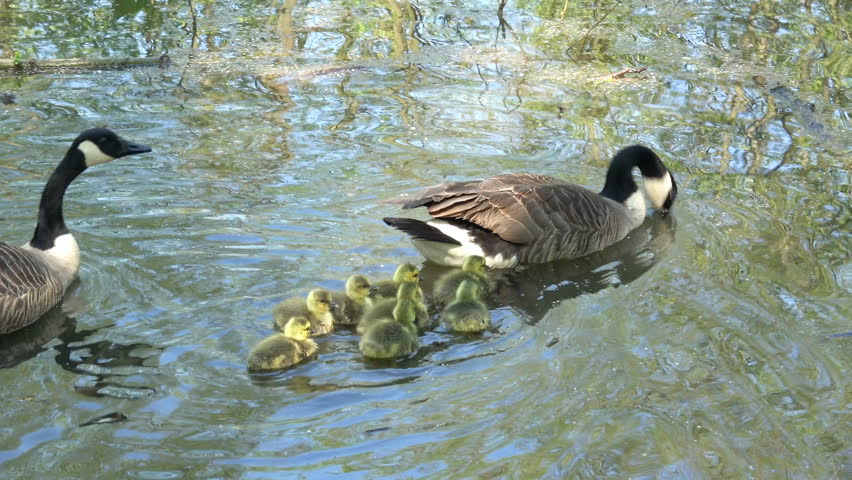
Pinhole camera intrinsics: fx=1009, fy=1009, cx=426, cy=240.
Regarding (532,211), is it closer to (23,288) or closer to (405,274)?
(405,274)

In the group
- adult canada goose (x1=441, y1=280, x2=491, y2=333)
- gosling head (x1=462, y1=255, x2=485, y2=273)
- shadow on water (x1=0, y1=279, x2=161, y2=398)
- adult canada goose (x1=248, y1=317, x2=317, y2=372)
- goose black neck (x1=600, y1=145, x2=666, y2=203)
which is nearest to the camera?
shadow on water (x1=0, y1=279, x2=161, y2=398)

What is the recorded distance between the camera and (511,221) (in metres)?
8.16

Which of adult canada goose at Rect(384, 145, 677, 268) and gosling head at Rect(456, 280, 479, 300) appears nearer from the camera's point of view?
gosling head at Rect(456, 280, 479, 300)

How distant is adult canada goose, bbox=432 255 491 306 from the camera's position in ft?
23.9

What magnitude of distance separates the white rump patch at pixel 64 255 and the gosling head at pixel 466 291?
9.26 feet

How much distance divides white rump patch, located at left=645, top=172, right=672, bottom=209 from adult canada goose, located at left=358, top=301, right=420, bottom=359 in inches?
145

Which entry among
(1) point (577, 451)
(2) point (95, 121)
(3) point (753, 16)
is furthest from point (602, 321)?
(3) point (753, 16)

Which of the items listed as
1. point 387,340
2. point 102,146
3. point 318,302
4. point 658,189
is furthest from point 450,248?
point 102,146

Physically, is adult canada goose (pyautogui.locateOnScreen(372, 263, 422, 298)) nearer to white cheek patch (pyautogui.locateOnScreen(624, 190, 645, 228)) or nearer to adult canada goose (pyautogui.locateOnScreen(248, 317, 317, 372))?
adult canada goose (pyautogui.locateOnScreen(248, 317, 317, 372))

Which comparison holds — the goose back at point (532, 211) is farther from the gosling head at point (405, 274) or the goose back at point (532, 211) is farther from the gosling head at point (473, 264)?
the gosling head at point (405, 274)

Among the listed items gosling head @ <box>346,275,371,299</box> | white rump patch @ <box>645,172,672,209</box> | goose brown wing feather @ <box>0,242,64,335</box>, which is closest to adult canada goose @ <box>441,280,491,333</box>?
gosling head @ <box>346,275,371,299</box>

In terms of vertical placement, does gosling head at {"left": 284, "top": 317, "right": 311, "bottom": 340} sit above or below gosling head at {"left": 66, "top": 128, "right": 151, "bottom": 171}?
below

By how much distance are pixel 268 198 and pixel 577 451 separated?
4.27 m

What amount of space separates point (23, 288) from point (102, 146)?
4.48ft
